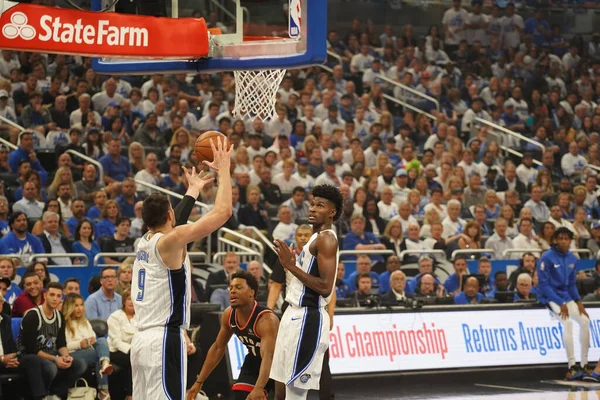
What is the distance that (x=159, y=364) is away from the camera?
21.3 feet

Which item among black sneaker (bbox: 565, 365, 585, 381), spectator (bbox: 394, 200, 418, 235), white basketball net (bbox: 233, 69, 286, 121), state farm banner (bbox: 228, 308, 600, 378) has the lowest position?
black sneaker (bbox: 565, 365, 585, 381)

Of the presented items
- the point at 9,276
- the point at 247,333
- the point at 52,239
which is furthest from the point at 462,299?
the point at 247,333

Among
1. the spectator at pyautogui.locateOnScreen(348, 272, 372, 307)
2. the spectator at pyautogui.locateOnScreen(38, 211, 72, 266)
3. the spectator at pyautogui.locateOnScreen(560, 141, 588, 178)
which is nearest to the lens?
the spectator at pyautogui.locateOnScreen(348, 272, 372, 307)

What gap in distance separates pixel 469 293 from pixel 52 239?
5219mm

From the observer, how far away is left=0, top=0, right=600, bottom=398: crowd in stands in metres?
12.2

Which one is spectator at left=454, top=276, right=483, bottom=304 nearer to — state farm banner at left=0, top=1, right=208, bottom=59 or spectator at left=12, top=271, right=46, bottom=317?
spectator at left=12, top=271, right=46, bottom=317

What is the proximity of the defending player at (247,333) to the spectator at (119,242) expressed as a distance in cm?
546

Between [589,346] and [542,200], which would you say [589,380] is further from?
[542,200]

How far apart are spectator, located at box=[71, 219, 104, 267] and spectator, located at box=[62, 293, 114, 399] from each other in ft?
7.87

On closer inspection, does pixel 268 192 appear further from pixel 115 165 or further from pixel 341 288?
pixel 341 288

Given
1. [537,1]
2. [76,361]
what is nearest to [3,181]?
[76,361]

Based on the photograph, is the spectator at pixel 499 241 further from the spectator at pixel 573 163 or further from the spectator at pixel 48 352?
the spectator at pixel 48 352

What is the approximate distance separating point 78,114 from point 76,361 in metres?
6.59

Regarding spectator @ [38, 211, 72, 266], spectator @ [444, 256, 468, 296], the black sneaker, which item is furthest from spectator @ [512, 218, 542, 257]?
spectator @ [38, 211, 72, 266]
